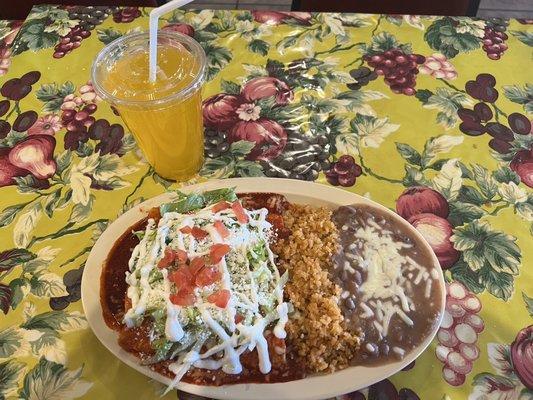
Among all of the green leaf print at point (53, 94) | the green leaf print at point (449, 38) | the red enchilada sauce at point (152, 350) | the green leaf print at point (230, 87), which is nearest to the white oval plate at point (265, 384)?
the red enchilada sauce at point (152, 350)

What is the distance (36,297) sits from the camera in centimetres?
139

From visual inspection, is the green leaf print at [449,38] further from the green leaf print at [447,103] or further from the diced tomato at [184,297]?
the diced tomato at [184,297]

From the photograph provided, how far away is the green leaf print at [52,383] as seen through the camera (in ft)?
4.06

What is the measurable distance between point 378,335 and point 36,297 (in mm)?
917

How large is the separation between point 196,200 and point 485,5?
2.79 meters

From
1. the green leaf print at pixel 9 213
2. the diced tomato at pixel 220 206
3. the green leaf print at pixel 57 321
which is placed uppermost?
the diced tomato at pixel 220 206

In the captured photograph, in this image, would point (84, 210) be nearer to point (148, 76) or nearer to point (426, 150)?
point (148, 76)

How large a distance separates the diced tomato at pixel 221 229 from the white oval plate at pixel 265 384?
0.62 feet

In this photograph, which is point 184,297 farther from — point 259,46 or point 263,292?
point 259,46

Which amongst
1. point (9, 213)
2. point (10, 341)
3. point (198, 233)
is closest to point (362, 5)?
point (198, 233)

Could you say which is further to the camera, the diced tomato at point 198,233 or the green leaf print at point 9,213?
the green leaf print at point 9,213

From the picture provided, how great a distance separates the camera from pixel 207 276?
3.99ft

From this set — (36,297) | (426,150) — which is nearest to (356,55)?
(426,150)

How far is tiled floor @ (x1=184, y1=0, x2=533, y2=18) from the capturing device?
128 inches
